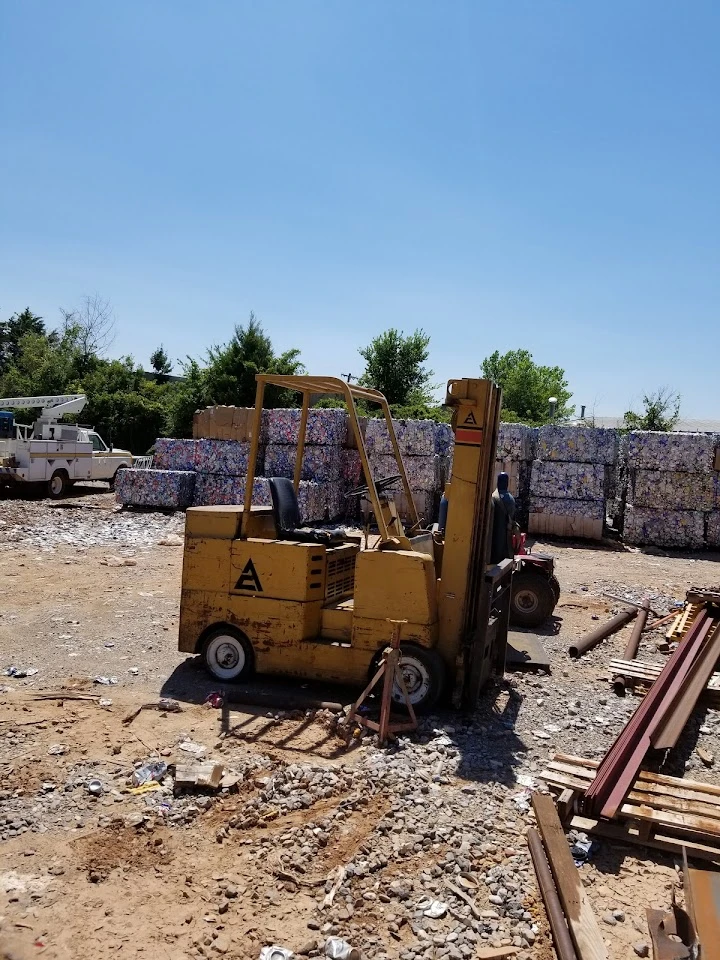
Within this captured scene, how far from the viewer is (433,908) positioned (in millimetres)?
3545

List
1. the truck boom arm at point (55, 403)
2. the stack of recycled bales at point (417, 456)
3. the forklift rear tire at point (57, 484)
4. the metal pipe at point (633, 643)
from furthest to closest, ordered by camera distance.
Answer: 1. the truck boom arm at point (55, 403)
2. the forklift rear tire at point (57, 484)
3. the stack of recycled bales at point (417, 456)
4. the metal pipe at point (633, 643)

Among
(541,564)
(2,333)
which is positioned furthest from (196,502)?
(2,333)

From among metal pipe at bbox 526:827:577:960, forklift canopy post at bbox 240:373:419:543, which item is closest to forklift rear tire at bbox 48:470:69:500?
forklift canopy post at bbox 240:373:419:543

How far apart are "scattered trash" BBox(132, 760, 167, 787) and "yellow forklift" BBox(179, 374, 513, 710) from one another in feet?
5.42

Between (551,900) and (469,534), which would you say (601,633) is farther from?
(551,900)

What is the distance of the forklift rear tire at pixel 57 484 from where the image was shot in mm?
21828

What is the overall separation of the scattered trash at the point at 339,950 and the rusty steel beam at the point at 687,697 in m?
2.83

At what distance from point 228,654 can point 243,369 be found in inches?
1079

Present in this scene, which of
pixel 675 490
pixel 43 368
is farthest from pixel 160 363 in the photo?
pixel 675 490

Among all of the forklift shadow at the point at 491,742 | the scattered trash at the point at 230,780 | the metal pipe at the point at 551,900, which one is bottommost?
the scattered trash at the point at 230,780

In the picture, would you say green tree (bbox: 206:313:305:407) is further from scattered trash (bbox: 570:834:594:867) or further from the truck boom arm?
scattered trash (bbox: 570:834:594:867)

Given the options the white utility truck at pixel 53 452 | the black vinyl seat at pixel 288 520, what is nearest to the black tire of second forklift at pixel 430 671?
the black vinyl seat at pixel 288 520

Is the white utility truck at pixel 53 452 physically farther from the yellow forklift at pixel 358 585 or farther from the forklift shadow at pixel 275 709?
the yellow forklift at pixel 358 585

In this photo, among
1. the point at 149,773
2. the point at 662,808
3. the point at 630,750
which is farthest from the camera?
the point at 630,750
